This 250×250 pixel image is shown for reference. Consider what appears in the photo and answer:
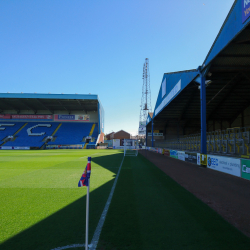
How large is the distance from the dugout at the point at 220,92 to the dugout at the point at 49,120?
2224 centimetres

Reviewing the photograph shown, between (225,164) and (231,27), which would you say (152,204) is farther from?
(231,27)

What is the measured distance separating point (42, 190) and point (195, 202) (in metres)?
5.36

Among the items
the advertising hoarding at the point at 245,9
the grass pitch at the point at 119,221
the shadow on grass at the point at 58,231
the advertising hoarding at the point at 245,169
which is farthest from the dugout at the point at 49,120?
the shadow on grass at the point at 58,231

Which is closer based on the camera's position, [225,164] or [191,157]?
[225,164]

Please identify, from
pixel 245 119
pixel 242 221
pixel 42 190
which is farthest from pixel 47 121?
pixel 242 221

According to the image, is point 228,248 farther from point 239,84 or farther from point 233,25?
point 239,84

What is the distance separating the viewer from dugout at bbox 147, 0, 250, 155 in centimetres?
1009

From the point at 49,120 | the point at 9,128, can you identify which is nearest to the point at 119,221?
the point at 49,120

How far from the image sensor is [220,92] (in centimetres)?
2417

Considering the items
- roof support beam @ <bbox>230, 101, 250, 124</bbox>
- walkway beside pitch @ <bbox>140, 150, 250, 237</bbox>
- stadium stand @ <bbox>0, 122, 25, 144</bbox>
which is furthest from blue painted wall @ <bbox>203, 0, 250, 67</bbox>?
stadium stand @ <bbox>0, 122, 25, 144</bbox>

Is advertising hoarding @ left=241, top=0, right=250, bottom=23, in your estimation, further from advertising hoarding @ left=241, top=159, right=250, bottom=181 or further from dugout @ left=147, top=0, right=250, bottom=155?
advertising hoarding @ left=241, top=159, right=250, bottom=181

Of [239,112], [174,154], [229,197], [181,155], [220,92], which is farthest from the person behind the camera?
[239,112]

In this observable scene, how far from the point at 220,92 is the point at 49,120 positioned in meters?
49.8

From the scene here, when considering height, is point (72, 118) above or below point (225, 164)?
above
